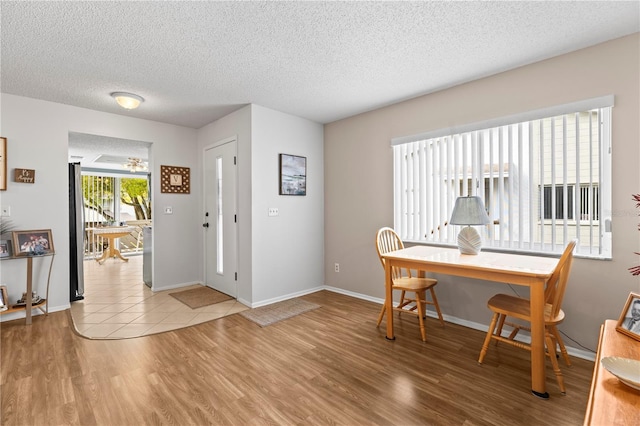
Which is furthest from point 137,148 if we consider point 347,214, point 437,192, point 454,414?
point 454,414

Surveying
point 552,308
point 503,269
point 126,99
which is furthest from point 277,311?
point 126,99

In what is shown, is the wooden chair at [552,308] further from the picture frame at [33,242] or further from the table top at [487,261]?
the picture frame at [33,242]

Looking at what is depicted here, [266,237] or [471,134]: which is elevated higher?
[471,134]

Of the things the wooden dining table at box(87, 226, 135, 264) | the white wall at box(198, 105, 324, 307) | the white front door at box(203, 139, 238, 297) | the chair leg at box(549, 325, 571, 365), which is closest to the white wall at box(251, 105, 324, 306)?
the white wall at box(198, 105, 324, 307)

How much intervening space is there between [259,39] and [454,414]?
9.15ft

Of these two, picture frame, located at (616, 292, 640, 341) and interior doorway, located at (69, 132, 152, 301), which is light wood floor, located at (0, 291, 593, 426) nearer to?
picture frame, located at (616, 292, 640, 341)

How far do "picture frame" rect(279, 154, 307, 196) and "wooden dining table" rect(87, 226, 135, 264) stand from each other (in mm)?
5124

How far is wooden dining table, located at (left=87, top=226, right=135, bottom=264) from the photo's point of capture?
672 centimetres

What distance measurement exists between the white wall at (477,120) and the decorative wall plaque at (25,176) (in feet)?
11.5

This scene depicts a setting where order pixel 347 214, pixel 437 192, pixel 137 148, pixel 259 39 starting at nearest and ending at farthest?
pixel 259 39 < pixel 437 192 < pixel 347 214 < pixel 137 148

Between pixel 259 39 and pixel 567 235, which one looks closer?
pixel 259 39

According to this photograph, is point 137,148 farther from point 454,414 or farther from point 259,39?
point 454,414

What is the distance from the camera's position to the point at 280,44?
2287 millimetres

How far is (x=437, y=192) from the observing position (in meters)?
3.25
